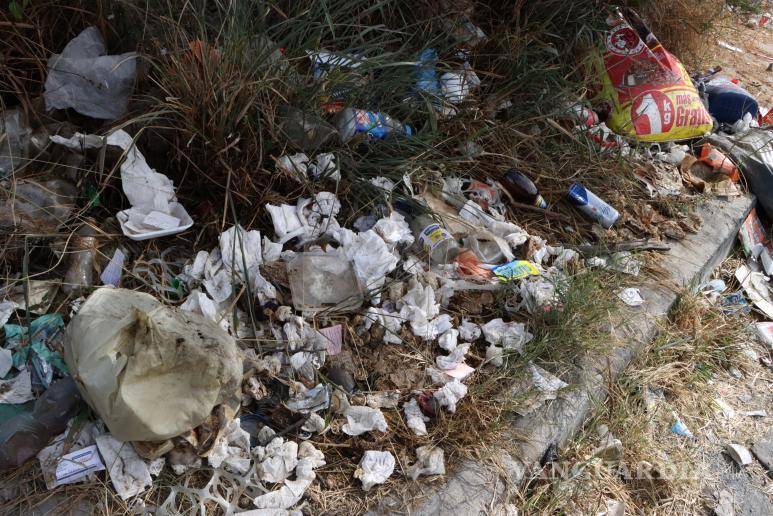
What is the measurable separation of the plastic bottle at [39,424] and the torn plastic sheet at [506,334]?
1.28 metres

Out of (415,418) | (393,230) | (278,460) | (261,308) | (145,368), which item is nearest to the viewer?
(145,368)

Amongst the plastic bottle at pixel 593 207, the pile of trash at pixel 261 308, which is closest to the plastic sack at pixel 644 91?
the pile of trash at pixel 261 308

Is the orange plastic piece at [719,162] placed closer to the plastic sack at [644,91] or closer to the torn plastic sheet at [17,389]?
the plastic sack at [644,91]

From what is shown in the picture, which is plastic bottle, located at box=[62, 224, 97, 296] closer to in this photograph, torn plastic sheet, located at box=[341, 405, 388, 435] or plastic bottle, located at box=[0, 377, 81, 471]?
plastic bottle, located at box=[0, 377, 81, 471]

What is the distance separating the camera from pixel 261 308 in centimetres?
206

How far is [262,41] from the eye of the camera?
2285 mm

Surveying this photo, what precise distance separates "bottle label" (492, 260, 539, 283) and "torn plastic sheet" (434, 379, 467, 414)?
1.64 ft

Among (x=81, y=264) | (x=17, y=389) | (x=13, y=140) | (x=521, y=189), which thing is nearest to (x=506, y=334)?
(x=521, y=189)

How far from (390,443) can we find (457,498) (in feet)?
0.78

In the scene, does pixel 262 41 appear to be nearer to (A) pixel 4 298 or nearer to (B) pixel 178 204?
(B) pixel 178 204

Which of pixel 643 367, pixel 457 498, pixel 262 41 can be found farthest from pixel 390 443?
pixel 262 41

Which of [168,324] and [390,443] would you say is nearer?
[168,324]

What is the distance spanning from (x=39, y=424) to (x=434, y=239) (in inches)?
53.5

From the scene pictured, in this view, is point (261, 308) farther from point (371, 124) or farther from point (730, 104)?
point (730, 104)
